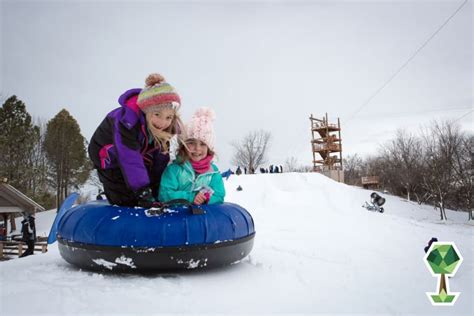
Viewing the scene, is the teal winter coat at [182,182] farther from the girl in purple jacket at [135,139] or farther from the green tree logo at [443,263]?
the green tree logo at [443,263]

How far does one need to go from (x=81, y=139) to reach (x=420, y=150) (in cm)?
3521

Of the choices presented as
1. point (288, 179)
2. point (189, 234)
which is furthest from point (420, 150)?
point (189, 234)

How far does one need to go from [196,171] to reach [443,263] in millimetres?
2296

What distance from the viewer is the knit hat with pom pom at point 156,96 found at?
9.40 feet

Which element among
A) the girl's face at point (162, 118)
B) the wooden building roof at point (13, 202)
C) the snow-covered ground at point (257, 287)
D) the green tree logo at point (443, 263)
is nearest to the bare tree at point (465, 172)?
the snow-covered ground at point (257, 287)

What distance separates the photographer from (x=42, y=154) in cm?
2819

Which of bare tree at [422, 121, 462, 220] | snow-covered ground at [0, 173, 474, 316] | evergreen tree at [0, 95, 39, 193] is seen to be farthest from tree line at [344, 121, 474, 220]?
evergreen tree at [0, 95, 39, 193]

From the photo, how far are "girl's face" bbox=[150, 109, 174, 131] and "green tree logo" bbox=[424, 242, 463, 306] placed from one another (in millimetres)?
2409

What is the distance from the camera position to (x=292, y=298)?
2070 millimetres

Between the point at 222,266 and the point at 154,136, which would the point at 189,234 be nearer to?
the point at 222,266

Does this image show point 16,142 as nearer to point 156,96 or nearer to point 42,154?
point 42,154

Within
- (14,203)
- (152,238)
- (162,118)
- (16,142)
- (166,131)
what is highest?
(16,142)

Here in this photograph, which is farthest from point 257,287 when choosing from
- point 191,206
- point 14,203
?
point 14,203

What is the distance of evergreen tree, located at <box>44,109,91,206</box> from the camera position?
1017 inches
